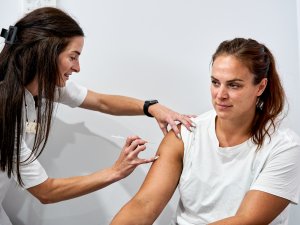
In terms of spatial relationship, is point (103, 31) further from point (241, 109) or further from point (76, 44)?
point (241, 109)

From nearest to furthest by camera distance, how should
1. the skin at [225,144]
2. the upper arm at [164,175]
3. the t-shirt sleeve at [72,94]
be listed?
the skin at [225,144] → the upper arm at [164,175] → the t-shirt sleeve at [72,94]

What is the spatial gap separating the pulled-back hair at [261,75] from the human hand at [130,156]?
40 cm

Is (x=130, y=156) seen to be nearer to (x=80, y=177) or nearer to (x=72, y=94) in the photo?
(x=80, y=177)

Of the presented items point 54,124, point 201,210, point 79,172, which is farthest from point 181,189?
point 54,124

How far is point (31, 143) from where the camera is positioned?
60.2 inches

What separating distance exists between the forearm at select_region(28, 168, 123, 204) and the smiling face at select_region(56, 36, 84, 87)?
1.20ft

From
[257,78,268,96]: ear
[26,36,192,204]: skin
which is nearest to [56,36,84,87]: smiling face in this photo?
[26,36,192,204]: skin

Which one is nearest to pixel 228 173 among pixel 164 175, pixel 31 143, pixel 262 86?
pixel 164 175

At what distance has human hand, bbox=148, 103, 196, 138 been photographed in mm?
1426

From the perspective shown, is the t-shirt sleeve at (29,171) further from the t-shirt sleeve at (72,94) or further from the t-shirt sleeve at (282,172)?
the t-shirt sleeve at (282,172)

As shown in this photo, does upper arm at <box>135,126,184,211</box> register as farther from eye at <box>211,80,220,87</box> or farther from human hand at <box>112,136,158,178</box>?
eye at <box>211,80,220,87</box>

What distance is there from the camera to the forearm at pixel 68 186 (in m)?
1.39

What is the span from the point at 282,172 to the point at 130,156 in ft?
1.71

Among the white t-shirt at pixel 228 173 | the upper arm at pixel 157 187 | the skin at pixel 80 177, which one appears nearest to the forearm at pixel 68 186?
the skin at pixel 80 177
